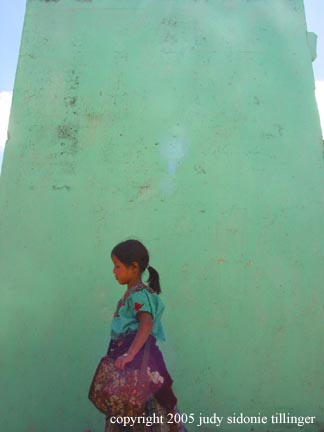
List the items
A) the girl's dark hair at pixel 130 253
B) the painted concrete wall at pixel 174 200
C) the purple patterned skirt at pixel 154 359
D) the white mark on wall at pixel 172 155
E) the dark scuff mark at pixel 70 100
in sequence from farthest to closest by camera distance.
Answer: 1. the dark scuff mark at pixel 70 100
2. the white mark on wall at pixel 172 155
3. the painted concrete wall at pixel 174 200
4. the girl's dark hair at pixel 130 253
5. the purple patterned skirt at pixel 154 359

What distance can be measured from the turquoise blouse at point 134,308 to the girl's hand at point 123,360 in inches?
6.6

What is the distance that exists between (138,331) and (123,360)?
0.15 meters

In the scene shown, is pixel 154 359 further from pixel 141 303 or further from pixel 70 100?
pixel 70 100

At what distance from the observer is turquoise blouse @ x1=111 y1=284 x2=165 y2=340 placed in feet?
6.59

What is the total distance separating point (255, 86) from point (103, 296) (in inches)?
82.7

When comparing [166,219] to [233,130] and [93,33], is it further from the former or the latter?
[93,33]

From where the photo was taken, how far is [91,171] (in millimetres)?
3170

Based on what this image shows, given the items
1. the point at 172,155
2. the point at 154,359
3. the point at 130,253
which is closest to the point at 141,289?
the point at 130,253

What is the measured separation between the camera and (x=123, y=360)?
1.87 metres

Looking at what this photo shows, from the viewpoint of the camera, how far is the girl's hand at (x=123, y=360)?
1.86 metres

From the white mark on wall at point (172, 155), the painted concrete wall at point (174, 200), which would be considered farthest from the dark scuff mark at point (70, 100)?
the white mark on wall at point (172, 155)

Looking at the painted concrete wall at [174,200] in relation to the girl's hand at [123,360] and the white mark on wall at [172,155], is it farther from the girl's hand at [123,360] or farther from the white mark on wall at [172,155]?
the girl's hand at [123,360]

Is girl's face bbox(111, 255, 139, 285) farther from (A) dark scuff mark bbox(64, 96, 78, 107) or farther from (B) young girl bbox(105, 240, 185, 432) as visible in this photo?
(A) dark scuff mark bbox(64, 96, 78, 107)

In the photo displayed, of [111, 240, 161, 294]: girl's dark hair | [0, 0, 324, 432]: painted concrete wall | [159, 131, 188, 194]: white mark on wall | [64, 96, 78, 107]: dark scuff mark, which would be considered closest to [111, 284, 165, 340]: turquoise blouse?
[111, 240, 161, 294]: girl's dark hair
